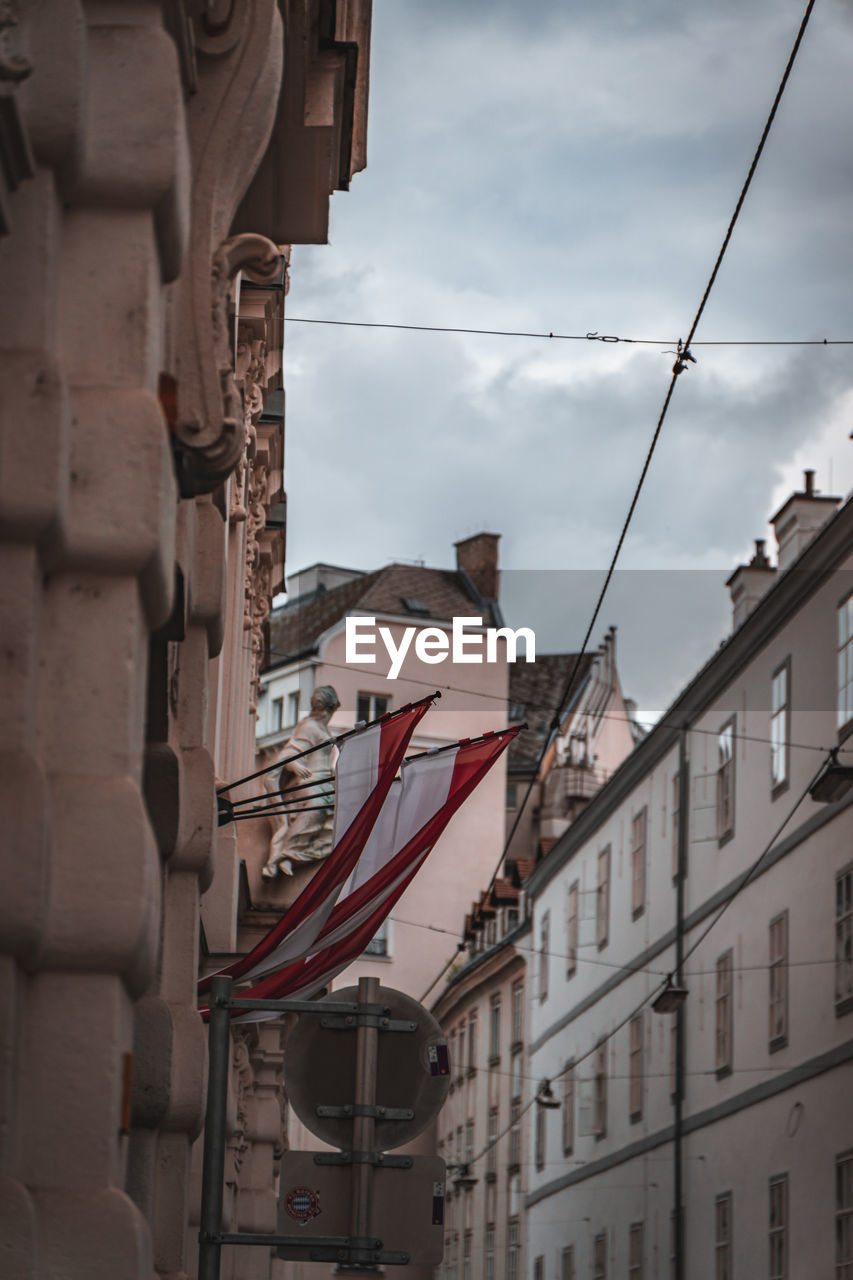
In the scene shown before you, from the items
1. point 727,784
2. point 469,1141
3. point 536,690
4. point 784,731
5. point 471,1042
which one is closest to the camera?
point 784,731

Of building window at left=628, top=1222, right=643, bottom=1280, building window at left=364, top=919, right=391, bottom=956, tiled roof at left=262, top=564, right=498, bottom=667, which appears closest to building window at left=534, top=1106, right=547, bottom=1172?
building window at left=628, top=1222, right=643, bottom=1280

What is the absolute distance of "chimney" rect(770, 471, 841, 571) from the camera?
102 feet

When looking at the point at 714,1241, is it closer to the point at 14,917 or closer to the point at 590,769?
the point at 14,917

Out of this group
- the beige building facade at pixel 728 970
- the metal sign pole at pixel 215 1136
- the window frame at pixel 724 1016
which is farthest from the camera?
the window frame at pixel 724 1016

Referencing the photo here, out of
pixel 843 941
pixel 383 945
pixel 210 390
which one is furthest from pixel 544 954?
pixel 210 390

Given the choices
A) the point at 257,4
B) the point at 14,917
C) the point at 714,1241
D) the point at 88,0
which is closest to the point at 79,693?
the point at 14,917

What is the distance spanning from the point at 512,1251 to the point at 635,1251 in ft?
40.1

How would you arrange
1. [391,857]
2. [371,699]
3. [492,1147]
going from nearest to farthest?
1. [391,857]
2. [492,1147]
3. [371,699]

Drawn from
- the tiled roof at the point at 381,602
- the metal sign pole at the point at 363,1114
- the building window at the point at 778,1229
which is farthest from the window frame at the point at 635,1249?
the metal sign pole at the point at 363,1114

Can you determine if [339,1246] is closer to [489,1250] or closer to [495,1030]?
[489,1250]

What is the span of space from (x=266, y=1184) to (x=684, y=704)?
15868 mm

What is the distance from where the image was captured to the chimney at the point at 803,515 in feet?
102

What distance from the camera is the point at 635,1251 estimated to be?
34.0 metres

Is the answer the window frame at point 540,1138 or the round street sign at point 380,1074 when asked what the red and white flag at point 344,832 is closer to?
the round street sign at point 380,1074
